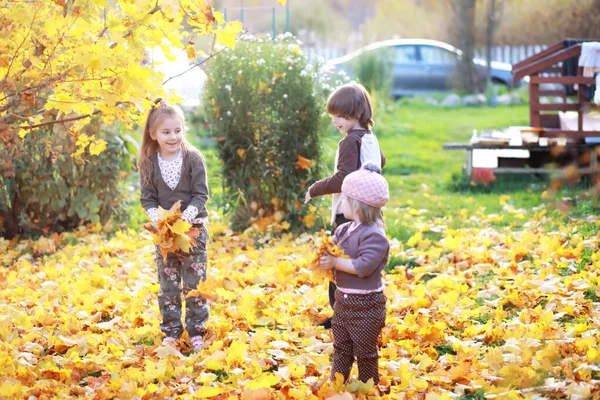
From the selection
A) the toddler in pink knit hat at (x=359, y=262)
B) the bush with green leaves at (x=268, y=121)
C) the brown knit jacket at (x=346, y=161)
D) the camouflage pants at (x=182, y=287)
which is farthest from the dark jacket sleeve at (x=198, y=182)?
the bush with green leaves at (x=268, y=121)

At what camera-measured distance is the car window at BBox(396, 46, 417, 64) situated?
63.3ft

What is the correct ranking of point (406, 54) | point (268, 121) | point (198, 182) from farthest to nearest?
point (406, 54)
point (268, 121)
point (198, 182)

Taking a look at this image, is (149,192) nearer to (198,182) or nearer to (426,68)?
(198,182)

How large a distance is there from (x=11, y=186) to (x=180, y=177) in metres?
3.56

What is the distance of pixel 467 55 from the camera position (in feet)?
61.9

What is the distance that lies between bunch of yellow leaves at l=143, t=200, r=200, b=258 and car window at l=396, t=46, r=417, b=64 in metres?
16.2

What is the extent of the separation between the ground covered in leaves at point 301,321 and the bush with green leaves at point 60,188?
2.15 feet

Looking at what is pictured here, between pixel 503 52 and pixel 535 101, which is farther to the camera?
pixel 503 52

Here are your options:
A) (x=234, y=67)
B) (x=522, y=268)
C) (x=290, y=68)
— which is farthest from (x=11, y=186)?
(x=522, y=268)

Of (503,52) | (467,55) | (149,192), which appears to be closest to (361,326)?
(149,192)

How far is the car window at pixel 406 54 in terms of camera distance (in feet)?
63.3

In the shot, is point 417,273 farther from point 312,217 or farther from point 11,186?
point 11,186

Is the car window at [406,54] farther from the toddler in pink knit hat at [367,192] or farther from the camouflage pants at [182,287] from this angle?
the toddler in pink knit hat at [367,192]

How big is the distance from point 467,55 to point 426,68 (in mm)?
1019
